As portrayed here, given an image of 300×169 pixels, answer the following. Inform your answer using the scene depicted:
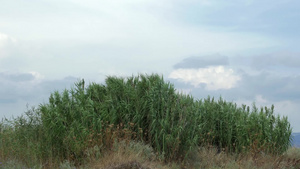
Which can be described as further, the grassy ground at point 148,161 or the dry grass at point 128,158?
the grassy ground at point 148,161

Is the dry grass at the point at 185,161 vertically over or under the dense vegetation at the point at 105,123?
under

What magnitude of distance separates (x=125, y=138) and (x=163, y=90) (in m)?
2.33

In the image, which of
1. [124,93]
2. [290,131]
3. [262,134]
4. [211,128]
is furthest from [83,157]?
[290,131]

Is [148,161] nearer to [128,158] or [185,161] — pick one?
[128,158]

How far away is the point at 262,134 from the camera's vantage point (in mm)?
15555

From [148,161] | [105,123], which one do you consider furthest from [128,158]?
[105,123]

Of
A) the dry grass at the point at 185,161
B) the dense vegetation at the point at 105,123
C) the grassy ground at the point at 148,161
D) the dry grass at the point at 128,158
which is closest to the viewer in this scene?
the dry grass at the point at 128,158

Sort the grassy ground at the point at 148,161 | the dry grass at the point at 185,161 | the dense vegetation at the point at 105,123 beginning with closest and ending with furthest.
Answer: the dry grass at the point at 185,161
the grassy ground at the point at 148,161
the dense vegetation at the point at 105,123

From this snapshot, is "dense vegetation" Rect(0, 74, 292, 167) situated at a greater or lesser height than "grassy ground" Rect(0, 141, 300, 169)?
greater

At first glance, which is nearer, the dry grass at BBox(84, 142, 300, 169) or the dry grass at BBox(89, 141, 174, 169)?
the dry grass at BBox(89, 141, 174, 169)

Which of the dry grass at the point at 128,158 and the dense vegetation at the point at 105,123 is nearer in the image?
the dry grass at the point at 128,158

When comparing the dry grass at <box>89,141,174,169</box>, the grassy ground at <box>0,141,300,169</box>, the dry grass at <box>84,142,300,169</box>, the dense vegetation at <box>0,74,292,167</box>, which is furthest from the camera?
the dense vegetation at <box>0,74,292,167</box>

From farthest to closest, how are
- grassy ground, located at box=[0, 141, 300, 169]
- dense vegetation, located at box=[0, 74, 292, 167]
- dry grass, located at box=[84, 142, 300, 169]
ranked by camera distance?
dense vegetation, located at box=[0, 74, 292, 167], grassy ground, located at box=[0, 141, 300, 169], dry grass, located at box=[84, 142, 300, 169]

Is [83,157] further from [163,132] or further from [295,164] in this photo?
[295,164]
